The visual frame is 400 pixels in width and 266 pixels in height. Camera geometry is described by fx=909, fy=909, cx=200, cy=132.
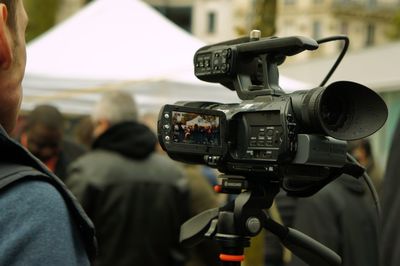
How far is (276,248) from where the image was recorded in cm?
536

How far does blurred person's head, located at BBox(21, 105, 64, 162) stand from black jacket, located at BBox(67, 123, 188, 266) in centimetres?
77

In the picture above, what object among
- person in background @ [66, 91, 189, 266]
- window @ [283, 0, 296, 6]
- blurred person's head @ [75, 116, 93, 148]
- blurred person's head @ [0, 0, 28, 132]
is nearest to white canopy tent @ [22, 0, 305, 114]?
blurred person's head @ [75, 116, 93, 148]

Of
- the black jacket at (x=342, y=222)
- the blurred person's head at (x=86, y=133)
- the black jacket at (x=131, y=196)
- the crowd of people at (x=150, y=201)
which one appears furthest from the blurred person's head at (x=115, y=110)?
the blurred person's head at (x=86, y=133)

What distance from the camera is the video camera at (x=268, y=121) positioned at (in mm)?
2158

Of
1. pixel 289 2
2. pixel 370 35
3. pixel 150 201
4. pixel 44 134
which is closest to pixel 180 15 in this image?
pixel 289 2

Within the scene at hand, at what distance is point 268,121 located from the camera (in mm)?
2188

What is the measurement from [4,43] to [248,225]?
832mm

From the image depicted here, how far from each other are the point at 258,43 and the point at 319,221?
248cm

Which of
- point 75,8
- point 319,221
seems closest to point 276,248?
point 319,221

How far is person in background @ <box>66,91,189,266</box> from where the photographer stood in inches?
203

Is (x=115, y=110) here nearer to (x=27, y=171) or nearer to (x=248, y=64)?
(x=248, y=64)

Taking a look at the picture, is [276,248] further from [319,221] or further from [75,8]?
[75,8]

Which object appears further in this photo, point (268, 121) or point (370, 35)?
point (370, 35)

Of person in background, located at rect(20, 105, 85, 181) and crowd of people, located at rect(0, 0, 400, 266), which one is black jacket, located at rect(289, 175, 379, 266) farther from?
person in background, located at rect(20, 105, 85, 181)
